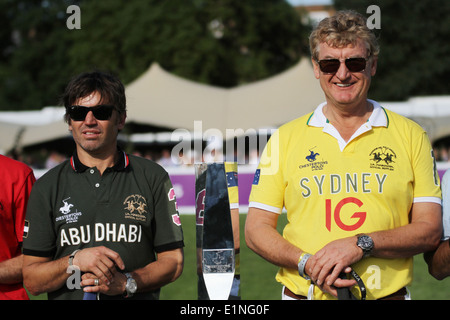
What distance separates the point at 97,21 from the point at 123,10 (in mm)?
1667

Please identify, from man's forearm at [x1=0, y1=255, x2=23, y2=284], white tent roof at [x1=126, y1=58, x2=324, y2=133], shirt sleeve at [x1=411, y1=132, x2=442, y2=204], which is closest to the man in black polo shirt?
man's forearm at [x1=0, y1=255, x2=23, y2=284]

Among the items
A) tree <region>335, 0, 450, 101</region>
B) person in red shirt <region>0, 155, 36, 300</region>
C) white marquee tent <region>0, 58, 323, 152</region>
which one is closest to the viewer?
person in red shirt <region>0, 155, 36, 300</region>

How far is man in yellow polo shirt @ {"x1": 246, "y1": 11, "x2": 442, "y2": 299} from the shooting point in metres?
2.79

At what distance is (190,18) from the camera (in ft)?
115

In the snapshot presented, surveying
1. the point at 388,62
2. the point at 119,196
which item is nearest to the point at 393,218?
the point at 119,196

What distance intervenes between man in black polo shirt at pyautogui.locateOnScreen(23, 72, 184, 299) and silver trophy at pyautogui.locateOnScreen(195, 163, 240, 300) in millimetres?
388

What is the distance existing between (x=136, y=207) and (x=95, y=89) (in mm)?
617

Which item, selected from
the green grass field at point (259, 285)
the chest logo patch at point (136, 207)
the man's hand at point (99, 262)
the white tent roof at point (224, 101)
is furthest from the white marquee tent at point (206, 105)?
the man's hand at point (99, 262)

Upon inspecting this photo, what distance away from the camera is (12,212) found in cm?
319

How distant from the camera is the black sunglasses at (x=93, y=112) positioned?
9.82 ft

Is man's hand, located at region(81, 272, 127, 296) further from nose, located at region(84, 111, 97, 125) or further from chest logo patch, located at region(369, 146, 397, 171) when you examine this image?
chest logo patch, located at region(369, 146, 397, 171)

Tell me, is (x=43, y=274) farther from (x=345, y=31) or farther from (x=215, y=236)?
(x=345, y=31)

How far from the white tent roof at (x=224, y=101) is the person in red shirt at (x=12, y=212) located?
20893mm
